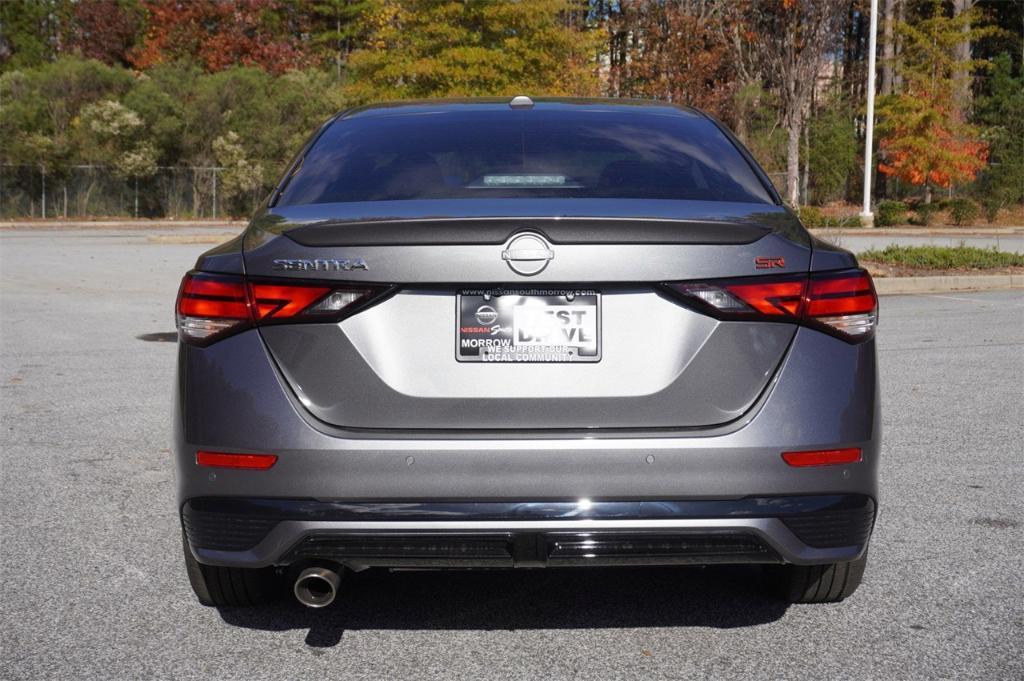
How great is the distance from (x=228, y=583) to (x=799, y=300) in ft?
6.71

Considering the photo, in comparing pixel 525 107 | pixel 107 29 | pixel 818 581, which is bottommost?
pixel 818 581

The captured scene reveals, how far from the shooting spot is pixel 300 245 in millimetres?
3451

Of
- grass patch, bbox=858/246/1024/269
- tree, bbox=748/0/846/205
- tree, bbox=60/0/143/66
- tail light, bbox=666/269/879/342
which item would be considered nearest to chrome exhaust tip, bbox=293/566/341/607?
tail light, bbox=666/269/879/342

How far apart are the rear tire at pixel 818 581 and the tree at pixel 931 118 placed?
41.3 meters

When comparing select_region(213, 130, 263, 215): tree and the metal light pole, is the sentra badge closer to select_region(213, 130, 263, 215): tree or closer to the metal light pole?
the metal light pole

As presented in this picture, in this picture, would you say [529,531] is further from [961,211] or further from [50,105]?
[50,105]

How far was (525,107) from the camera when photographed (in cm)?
473

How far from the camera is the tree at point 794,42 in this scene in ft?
125

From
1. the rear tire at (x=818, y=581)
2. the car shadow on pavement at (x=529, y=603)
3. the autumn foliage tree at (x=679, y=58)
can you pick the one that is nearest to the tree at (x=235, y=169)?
the autumn foliage tree at (x=679, y=58)

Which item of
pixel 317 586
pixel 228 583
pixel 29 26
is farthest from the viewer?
pixel 29 26

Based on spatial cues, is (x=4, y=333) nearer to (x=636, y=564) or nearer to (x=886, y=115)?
(x=636, y=564)

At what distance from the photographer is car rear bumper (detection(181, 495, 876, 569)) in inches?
133

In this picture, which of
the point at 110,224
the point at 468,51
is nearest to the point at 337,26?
the point at 110,224

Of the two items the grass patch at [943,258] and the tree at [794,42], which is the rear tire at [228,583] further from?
the tree at [794,42]
